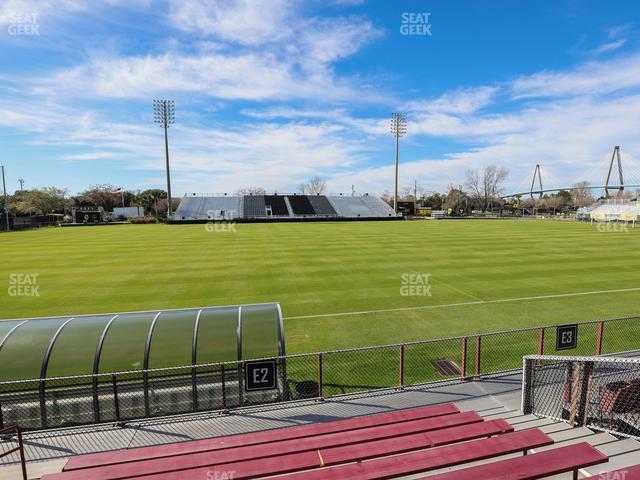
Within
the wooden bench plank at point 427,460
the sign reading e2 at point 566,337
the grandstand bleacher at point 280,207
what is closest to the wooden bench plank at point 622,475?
the wooden bench plank at point 427,460

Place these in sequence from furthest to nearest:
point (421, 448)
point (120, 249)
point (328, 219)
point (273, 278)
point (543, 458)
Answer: point (328, 219) < point (120, 249) < point (273, 278) < point (421, 448) < point (543, 458)

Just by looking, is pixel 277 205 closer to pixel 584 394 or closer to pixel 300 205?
pixel 300 205

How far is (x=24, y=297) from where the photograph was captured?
18.8 metres

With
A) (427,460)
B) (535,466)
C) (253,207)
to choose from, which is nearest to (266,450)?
(427,460)

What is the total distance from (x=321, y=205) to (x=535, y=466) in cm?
9926

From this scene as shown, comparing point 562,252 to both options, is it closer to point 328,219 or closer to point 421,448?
point 421,448

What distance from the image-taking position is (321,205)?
4048 inches

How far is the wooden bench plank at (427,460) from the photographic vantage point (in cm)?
450

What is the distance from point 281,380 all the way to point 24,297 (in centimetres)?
1730

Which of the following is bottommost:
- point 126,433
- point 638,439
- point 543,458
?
point 126,433

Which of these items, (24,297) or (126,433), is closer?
(126,433)

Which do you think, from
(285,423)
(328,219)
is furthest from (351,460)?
(328,219)

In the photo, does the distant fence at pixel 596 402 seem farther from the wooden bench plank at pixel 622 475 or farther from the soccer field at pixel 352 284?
the soccer field at pixel 352 284

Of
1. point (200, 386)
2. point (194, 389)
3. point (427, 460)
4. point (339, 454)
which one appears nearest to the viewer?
point (427, 460)
